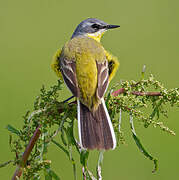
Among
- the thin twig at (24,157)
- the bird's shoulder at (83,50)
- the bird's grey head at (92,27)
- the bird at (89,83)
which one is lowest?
the thin twig at (24,157)

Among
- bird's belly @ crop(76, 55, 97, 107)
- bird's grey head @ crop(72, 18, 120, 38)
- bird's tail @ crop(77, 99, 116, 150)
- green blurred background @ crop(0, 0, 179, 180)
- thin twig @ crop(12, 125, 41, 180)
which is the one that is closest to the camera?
thin twig @ crop(12, 125, 41, 180)

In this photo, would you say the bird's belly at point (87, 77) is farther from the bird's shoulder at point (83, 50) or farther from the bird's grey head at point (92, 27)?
the bird's grey head at point (92, 27)

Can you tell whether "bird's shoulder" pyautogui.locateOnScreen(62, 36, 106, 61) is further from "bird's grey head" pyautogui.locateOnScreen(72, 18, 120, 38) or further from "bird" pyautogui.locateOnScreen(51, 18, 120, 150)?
"bird's grey head" pyautogui.locateOnScreen(72, 18, 120, 38)

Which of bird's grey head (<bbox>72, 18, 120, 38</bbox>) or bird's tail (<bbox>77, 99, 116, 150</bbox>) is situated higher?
Answer: bird's grey head (<bbox>72, 18, 120, 38</bbox>)

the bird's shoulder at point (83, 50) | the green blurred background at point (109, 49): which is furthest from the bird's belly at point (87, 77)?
the green blurred background at point (109, 49)

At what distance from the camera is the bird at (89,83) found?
3203mm

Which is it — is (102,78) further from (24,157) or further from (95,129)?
(24,157)

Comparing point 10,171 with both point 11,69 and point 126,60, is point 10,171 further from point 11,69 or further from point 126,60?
point 126,60

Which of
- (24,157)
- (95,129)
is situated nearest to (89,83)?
(95,129)

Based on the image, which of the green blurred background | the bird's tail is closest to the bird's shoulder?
the bird's tail

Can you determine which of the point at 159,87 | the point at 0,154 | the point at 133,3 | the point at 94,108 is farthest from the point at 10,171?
the point at 133,3

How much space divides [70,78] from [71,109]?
31.3 inches

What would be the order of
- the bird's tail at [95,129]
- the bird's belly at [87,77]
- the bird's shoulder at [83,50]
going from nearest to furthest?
the bird's tail at [95,129], the bird's belly at [87,77], the bird's shoulder at [83,50]

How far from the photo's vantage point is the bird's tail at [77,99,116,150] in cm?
310
